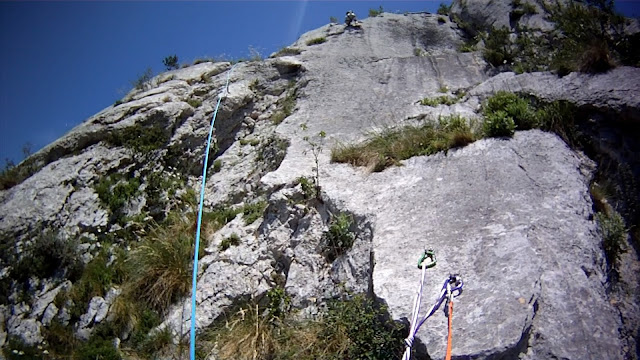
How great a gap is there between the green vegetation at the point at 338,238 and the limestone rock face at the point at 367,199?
91mm

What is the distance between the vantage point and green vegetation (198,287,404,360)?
385 centimetres

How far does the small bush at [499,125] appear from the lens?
5941 mm

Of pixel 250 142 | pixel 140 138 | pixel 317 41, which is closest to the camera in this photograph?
pixel 140 138

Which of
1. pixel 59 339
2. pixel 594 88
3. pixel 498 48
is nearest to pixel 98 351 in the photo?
pixel 59 339

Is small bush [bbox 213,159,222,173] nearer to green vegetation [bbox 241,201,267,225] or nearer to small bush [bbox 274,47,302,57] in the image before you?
green vegetation [bbox 241,201,267,225]

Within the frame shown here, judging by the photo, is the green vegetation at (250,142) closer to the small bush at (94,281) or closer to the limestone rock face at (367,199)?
the limestone rock face at (367,199)

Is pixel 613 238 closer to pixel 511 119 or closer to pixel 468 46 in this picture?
pixel 511 119

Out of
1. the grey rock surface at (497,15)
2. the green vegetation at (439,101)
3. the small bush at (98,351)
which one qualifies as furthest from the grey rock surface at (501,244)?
the grey rock surface at (497,15)

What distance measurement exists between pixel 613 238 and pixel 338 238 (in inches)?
134

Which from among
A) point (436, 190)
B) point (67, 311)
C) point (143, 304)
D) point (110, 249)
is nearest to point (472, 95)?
point (436, 190)

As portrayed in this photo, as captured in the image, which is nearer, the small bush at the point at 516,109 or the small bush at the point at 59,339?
the small bush at the point at 59,339

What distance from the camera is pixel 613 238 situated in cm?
445

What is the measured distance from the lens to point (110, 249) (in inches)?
268

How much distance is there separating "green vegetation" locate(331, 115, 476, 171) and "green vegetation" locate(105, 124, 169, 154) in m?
4.59
